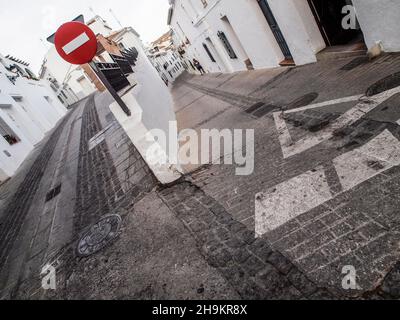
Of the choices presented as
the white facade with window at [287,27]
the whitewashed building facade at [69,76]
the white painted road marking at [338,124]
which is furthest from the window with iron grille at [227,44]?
the whitewashed building facade at [69,76]

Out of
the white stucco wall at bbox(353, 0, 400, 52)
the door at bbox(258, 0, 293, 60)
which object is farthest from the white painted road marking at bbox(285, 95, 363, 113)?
the door at bbox(258, 0, 293, 60)

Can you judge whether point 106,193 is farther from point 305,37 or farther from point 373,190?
point 305,37

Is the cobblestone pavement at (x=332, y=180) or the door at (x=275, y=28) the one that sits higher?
the door at (x=275, y=28)

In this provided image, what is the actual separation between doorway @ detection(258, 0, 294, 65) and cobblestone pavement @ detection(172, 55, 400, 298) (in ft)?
13.6

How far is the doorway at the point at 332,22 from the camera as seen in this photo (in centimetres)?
880

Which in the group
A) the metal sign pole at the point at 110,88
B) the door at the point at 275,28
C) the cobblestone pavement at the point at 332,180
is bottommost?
the cobblestone pavement at the point at 332,180

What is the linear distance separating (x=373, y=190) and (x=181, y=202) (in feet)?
9.05

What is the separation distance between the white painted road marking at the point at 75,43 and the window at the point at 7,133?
15229mm

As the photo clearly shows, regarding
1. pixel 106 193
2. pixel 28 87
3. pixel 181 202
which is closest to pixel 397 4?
pixel 181 202

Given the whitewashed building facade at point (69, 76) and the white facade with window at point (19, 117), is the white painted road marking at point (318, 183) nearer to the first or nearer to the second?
the white facade with window at point (19, 117)

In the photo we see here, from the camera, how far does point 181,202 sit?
4.66 meters

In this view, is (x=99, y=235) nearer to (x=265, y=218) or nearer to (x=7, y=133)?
(x=265, y=218)

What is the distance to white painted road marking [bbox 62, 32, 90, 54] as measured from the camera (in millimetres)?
4281

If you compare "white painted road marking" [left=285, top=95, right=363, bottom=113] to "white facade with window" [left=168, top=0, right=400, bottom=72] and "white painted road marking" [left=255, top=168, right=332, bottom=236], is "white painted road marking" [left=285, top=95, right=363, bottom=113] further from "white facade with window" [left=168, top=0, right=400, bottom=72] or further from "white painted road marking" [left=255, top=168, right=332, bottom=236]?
"white painted road marking" [left=255, top=168, right=332, bottom=236]
